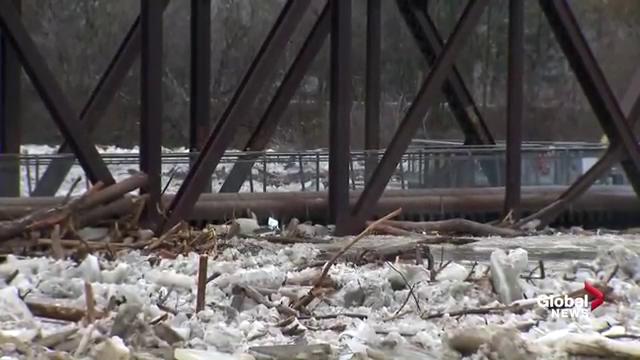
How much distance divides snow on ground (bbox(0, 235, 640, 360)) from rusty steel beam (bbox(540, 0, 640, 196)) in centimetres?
562

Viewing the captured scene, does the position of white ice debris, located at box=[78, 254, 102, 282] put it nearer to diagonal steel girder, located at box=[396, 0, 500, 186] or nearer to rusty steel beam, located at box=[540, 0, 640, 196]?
rusty steel beam, located at box=[540, 0, 640, 196]

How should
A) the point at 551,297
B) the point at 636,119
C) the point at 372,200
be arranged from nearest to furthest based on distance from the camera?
the point at 551,297 < the point at 372,200 < the point at 636,119

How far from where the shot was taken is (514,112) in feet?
54.2

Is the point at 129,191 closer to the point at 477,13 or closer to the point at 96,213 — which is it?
the point at 96,213

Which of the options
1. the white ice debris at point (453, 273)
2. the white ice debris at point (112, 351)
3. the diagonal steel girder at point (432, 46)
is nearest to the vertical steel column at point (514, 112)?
the diagonal steel girder at point (432, 46)

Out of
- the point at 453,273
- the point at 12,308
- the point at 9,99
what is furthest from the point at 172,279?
the point at 9,99

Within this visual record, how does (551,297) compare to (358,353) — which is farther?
(551,297)

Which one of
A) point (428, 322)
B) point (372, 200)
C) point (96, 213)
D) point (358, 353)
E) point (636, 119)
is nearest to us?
point (358, 353)

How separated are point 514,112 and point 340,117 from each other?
3.07 metres

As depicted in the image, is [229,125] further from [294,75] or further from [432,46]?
[432,46]

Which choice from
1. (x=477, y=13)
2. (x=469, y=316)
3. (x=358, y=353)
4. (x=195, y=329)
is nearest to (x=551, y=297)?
(x=469, y=316)

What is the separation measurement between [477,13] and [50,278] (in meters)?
8.45

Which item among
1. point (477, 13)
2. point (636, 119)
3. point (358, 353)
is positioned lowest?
point (358, 353)

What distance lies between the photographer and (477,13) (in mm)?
15695
